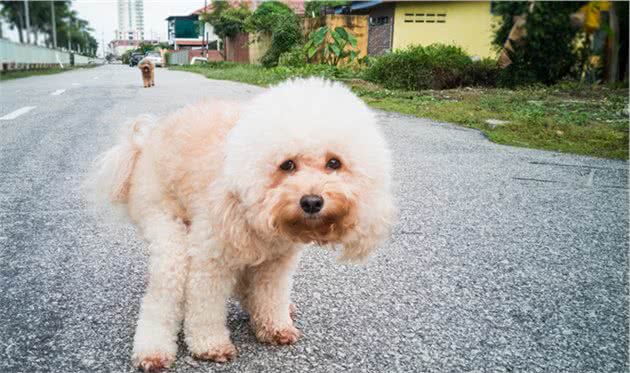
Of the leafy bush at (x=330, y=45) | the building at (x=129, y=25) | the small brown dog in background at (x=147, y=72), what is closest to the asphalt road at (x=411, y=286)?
the small brown dog in background at (x=147, y=72)

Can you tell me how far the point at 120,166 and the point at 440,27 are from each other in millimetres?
22545

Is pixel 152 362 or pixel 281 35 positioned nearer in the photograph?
pixel 152 362

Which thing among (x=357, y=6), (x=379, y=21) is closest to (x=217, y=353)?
(x=379, y=21)

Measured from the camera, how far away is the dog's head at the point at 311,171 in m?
1.94

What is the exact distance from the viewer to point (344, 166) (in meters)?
2.06

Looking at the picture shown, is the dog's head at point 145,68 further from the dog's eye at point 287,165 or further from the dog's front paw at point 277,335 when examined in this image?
the dog's eye at point 287,165

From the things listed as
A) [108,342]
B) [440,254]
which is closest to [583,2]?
[108,342]

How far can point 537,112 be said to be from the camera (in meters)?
10.0

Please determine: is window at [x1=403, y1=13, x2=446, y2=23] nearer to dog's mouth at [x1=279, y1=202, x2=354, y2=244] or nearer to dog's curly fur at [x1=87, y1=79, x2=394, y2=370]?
dog's curly fur at [x1=87, y1=79, x2=394, y2=370]

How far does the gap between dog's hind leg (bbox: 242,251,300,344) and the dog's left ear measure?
34cm

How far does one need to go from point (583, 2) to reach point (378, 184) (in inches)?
55.0

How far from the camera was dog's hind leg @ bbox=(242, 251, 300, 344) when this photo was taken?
8.02 ft

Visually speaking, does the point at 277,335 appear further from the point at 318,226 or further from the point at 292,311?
the point at 318,226

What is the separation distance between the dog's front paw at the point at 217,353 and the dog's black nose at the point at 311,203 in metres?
0.77
